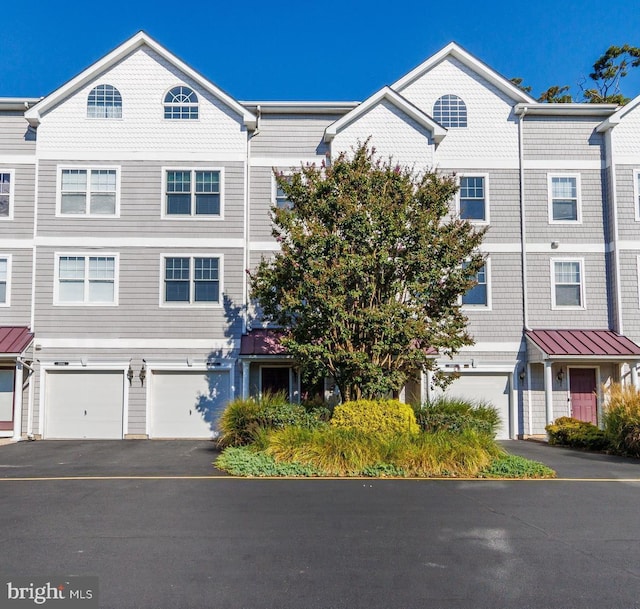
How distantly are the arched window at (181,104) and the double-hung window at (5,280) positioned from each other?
6505 millimetres

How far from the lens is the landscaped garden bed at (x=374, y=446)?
1191 cm

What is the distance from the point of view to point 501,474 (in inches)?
473

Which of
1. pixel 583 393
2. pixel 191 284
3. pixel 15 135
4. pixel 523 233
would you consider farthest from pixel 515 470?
pixel 15 135

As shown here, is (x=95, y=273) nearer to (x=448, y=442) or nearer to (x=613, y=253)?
(x=448, y=442)

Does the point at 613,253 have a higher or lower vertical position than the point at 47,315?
higher

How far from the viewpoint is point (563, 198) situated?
67.3 feet

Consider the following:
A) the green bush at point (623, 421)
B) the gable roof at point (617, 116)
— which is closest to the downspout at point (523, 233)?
the gable roof at point (617, 116)

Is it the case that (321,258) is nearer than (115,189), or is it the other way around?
(321,258)

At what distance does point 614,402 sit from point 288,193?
369 inches

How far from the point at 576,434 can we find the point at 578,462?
3213 millimetres

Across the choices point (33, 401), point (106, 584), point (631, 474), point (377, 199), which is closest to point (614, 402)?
point (631, 474)

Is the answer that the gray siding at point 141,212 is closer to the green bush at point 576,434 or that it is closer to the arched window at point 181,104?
the arched window at point 181,104

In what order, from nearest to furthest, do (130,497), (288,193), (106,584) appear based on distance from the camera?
1. (106,584)
2. (130,497)
3. (288,193)

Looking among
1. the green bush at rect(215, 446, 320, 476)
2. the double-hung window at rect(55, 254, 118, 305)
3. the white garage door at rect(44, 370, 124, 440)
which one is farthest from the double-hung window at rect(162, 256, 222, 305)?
the green bush at rect(215, 446, 320, 476)
